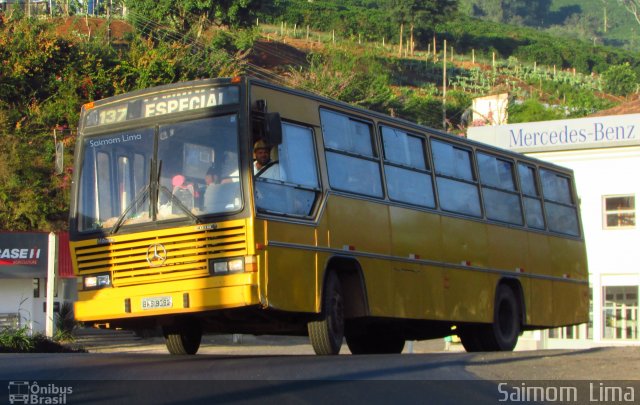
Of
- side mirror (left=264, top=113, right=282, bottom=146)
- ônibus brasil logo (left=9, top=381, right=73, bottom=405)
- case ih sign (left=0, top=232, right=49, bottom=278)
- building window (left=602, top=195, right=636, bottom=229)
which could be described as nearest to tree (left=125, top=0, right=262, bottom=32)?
case ih sign (left=0, top=232, right=49, bottom=278)

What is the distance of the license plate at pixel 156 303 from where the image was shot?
40.2 ft

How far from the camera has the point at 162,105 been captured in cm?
1289

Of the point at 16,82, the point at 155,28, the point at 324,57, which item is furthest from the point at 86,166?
the point at 324,57

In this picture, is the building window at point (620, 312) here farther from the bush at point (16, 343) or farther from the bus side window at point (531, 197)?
the bush at point (16, 343)

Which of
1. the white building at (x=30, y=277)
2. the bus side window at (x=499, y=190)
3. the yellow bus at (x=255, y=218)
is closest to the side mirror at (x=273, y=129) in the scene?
the yellow bus at (x=255, y=218)

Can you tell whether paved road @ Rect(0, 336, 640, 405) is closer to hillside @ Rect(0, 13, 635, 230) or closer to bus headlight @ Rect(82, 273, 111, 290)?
bus headlight @ Rect(82, 273, 111, 290)

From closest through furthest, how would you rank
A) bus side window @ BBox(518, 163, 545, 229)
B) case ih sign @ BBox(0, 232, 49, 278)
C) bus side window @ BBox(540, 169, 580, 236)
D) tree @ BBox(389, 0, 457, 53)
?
bus side window @ BBox(518, 163, 545, 229), bus side window @ BBox(540, 169, 580, 236), case ih sign @ BBox(0, 232, 49, 278), tree @ BBox(389, 0, 457, 53)

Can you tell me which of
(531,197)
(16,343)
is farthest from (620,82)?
(16,343)

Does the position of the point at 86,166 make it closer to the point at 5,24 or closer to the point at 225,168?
the point at 225,168

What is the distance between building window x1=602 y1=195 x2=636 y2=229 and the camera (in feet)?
123

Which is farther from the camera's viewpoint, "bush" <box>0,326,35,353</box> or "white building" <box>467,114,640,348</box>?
"white building" <box>467,114,640,348</box>

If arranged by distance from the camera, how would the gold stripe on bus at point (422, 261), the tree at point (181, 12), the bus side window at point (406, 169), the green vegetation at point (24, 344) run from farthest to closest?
the tree at point (181, 12) < the green vegetation at point (24, 344) < the bus side window at point (406, 169) < the gold stripe on bus at point (422, 261)

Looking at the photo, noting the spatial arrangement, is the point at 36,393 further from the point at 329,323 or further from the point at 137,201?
the point at 329,323

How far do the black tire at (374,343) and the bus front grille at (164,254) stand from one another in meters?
5.83
